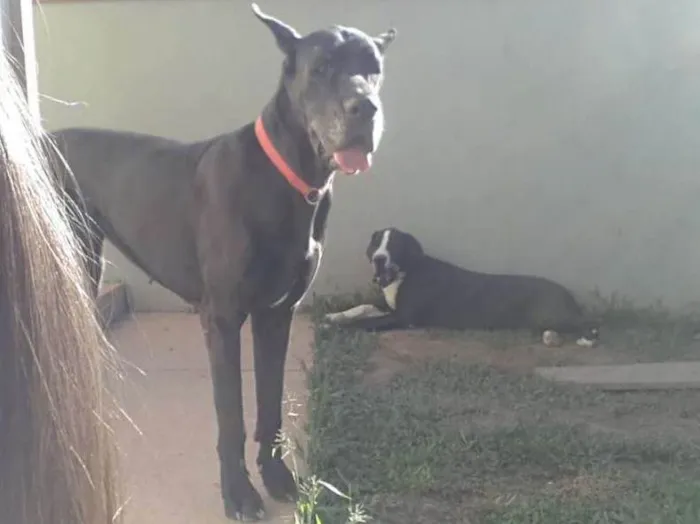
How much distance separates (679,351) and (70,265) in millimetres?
4882

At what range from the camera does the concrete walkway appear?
11.4 ft

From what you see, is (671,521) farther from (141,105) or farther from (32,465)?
(141,105)

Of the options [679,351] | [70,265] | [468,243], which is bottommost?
[679,351]

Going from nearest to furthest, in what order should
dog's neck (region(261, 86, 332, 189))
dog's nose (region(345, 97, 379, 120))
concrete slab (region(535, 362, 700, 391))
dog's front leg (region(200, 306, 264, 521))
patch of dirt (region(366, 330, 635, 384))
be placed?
dog's nose (region(345, 97, 379, 120)) < dog's neck (region(261, 86, 332, 189)) < dog's front leg (region(200, 306, 264, 521)) < concrete slab (region(535, 362, 700, 391)) < patch of dirt (region(366, 330, 635, 384))

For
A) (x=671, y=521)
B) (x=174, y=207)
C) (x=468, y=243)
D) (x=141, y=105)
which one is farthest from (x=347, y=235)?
(x=671, y=521)

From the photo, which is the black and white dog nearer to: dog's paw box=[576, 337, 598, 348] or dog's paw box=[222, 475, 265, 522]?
dog's paw box=[576, 337, 598, 348]

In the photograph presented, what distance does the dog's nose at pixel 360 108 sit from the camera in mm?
2816

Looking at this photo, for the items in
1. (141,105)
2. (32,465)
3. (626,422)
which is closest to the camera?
(32,465)

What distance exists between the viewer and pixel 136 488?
359cm

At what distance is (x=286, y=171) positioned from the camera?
10.2 ft

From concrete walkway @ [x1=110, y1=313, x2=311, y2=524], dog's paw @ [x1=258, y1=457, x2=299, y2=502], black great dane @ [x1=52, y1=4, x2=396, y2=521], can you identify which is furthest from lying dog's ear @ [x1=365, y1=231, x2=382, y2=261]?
dog's paw @ [x1=258, y1=457, x2=299, y2=502]

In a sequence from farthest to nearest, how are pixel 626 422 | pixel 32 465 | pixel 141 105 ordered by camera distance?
pixel 141 105 → pixel 626 422 → pixel 32 465

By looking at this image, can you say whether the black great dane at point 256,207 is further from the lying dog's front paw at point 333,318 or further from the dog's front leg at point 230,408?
the lying dog's front paw at point 333,318

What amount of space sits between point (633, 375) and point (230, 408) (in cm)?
244
